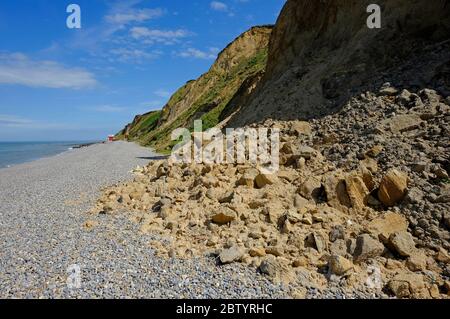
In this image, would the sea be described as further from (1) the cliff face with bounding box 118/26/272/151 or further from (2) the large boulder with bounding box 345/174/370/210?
(2) the large boulder with bounding box 345/174/370/210

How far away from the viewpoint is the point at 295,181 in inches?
406

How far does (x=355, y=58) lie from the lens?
44.9ft

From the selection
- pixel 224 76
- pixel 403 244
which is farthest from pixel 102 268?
pixel 224 76

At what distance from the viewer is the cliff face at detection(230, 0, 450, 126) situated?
12250mm

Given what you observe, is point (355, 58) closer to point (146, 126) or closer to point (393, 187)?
point (393, 187)

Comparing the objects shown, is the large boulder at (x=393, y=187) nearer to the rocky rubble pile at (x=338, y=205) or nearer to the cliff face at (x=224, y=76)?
the rocky rubble pile at (x=338, y=205)

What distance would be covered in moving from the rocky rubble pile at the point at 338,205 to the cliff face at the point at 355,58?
90cm

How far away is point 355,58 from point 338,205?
7458mm

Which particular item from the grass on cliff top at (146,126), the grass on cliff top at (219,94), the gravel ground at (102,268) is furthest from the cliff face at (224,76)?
the gravel ground at (102,268)

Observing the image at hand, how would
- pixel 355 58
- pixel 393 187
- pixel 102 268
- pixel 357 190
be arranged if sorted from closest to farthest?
1. pixel 102 268
2. pixel 393 187
3. pixel 357 190
4. pixel 355 58

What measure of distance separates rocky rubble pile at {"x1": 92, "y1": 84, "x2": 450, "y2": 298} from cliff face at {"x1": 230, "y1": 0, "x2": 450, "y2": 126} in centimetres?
90

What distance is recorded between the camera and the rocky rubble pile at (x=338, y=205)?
23.0ft

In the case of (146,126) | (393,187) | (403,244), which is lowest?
(403,244)

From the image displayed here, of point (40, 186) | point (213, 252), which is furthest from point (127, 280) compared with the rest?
point (40, 186)
